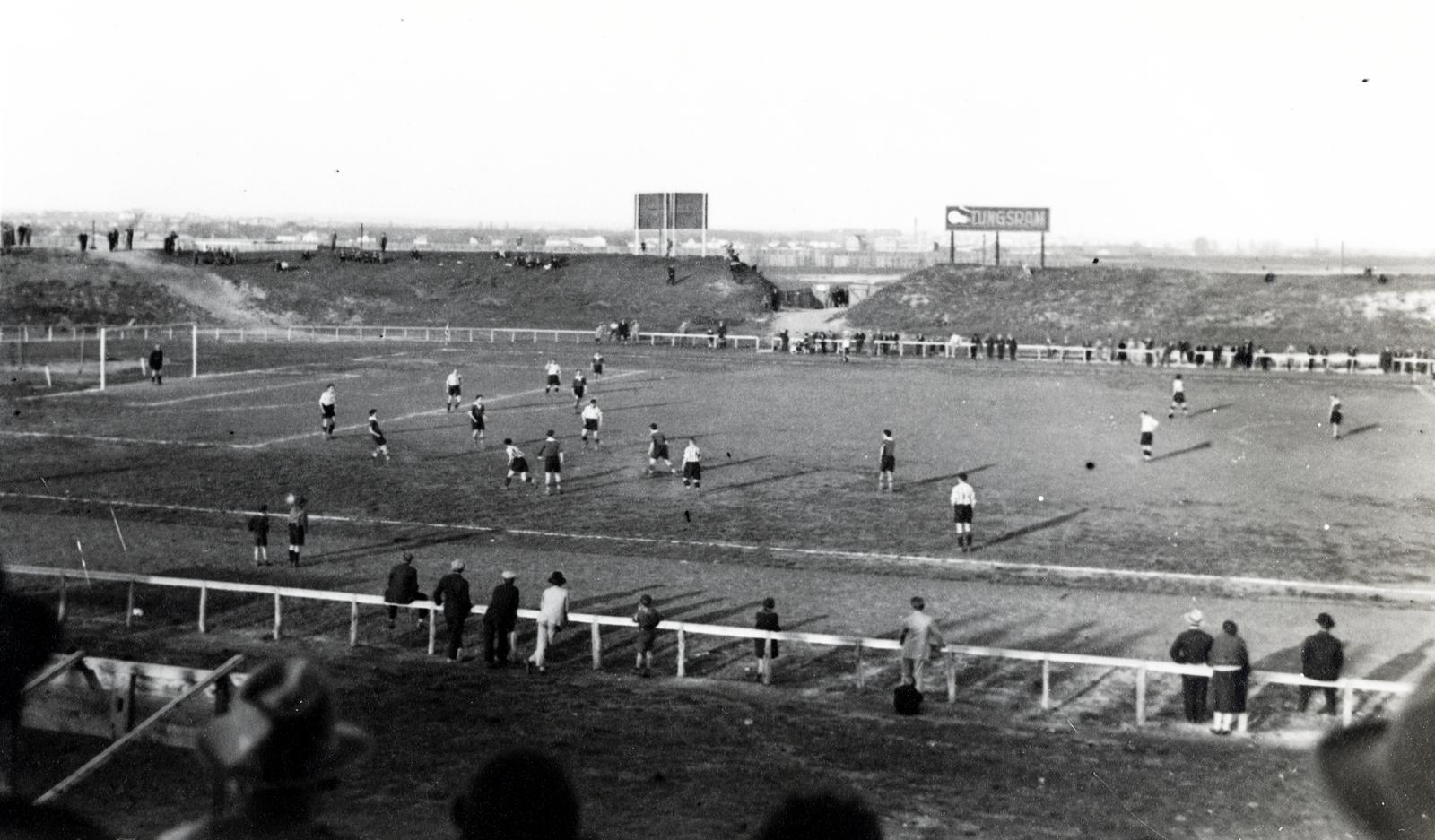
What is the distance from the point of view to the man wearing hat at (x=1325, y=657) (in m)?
12.3

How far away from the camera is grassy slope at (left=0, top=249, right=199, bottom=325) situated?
6488 centimetres

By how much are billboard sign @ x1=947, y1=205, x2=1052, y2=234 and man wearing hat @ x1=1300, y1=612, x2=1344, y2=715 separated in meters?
69.8

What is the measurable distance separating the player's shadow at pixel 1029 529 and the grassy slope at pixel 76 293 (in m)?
56.2

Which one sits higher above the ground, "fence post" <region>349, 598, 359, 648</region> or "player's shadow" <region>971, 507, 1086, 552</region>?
"player's shadow" <region>971, 507, 1086, 552</region>

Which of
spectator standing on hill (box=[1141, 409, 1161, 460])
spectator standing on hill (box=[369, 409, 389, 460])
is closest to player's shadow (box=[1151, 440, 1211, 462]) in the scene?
spectator standing on hill (box=[1141, 409, 1161, 460])

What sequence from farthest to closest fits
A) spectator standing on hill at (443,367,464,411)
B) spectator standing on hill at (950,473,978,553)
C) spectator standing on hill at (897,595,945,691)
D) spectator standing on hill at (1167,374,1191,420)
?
spectator standing on hill at (1167,374,1191,420) < spectator standing on hill at (443,367,464,411) < spectator standing on hill at (950,473,978,553) < spectator standing on hill at (897,595,945,691)

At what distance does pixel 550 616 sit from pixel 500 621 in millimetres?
538

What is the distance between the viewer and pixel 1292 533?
843 inches

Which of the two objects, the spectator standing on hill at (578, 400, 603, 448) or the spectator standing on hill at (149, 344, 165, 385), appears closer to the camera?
the spectator standing on hill at (578, 400, 603, 448)

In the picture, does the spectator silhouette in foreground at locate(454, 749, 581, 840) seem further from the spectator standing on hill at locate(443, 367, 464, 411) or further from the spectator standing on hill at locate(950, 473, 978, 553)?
the spectator standing on hill at locate(443, 367, 464, 411)

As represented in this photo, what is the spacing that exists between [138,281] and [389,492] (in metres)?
54.6

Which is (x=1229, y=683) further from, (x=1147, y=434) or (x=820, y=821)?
(x=1147, y=434)

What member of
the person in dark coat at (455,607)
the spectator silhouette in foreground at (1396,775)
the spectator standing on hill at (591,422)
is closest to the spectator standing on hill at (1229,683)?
the spectator silhouette in foreground at (1396,775)

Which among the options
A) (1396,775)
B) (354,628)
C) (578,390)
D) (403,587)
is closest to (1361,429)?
(578,390)
